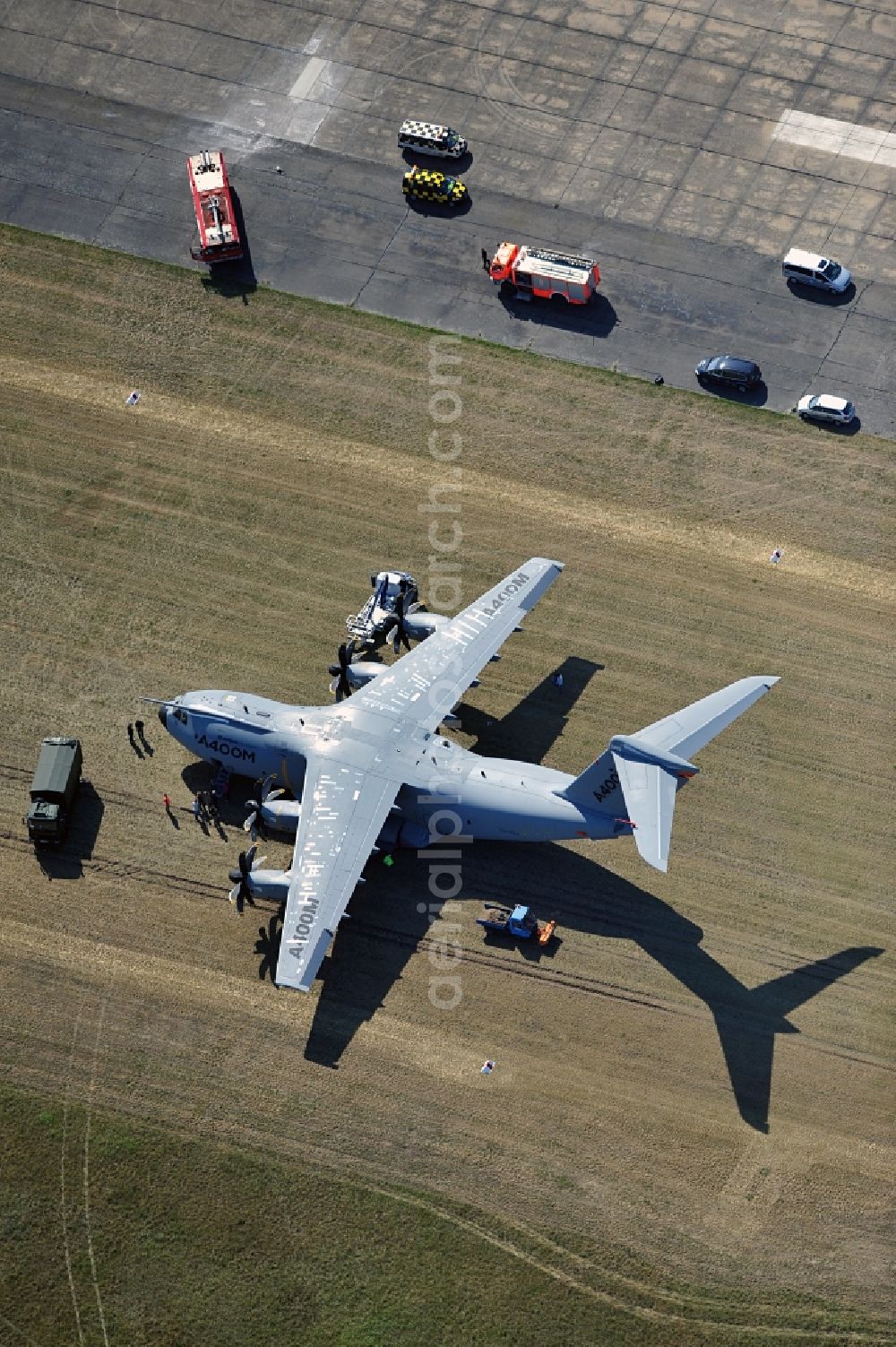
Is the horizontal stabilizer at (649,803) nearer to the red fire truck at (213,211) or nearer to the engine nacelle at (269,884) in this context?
the engine nacelle at (269,884)

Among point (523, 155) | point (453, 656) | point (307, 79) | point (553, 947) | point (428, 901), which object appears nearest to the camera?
point (553, 947)

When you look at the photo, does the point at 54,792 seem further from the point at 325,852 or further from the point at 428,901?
the point at 428,901

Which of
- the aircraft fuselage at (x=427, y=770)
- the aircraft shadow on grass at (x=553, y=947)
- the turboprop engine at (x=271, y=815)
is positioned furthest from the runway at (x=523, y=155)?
the turboprop engine at (x=271, y=815)

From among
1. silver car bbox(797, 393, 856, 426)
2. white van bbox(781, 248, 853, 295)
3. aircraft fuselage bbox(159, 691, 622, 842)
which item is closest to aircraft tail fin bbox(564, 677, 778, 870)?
aircraft fuselage bbox(159, 691, 622, 842)

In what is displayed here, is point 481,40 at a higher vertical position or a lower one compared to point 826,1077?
higher

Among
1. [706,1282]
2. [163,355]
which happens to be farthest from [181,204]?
[706,1282]

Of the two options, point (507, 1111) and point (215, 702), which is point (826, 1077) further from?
point (215, 702)

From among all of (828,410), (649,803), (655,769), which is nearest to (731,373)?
(828,410)
